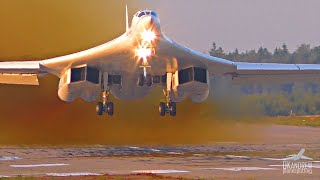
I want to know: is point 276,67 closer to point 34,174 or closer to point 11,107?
point 11,107

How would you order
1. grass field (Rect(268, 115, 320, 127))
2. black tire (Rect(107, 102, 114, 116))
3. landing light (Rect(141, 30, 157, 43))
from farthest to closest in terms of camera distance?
grass field (Rect(268, 115, 320, 127)) < black tire (Rect(107, 102, 114, 116)) < landing light (Rect(141, 30, 157, 43))

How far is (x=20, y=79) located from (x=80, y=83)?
22.3ft

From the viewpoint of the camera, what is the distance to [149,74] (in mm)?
29984

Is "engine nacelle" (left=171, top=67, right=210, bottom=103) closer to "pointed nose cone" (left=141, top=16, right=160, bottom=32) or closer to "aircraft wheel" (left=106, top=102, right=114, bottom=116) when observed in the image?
"aircraft wheel" (left=106, top=102, right=114, bottom=116)

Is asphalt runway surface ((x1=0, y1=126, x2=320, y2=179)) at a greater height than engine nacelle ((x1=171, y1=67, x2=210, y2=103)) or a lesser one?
lesser

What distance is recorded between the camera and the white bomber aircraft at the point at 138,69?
2641 centimetres

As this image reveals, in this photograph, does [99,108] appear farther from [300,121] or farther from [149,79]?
[300,121]

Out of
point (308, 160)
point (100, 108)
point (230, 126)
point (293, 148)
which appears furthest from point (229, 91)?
point (308, 160)

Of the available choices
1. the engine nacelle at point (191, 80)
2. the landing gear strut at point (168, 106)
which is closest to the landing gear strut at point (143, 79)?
the engine nacelle at point (191, 80)

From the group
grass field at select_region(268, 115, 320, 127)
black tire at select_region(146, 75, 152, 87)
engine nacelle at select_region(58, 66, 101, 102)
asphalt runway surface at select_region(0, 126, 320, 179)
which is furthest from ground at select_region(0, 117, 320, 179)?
grass field at select_region(268, 115, 320, 127)

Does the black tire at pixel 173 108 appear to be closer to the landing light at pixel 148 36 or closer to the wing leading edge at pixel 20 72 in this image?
the wing leading edge at pixel 20 72
